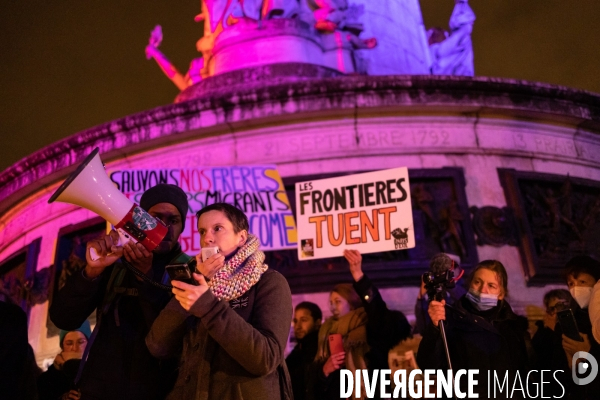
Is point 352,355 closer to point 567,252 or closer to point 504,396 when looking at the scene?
point 504,396

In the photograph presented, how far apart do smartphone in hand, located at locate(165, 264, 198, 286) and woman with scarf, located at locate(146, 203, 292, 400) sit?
0.12 feet

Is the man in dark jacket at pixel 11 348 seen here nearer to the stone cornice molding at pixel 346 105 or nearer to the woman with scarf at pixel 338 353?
the woman with scarf at pixel 338 353

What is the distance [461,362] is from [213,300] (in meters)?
2.34

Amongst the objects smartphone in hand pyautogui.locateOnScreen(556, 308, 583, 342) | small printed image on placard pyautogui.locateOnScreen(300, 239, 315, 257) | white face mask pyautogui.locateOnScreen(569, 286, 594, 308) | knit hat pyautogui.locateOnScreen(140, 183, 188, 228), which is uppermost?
small printed image on placard pyautogui.locateOnScreen(300, 239, 315, 257)

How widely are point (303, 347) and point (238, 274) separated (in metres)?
2.88

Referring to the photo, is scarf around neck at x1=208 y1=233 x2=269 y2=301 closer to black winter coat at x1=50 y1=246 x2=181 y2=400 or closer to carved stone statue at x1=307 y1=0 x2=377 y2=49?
black winter coat at x1=50 y1=246 x2=181 y2=400

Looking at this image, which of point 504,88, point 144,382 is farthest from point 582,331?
point 504,88

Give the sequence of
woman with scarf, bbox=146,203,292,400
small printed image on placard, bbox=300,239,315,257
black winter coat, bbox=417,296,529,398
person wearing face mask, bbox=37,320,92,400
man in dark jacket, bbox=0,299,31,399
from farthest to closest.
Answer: small printed image on placard, bbox=300,239,315,257 < person wearing face mask, bbox=37,320,92,400 < black winter coat, bbox=417,296,529,398 < man in dark jacket, bbox=0,299,31,399 < woman with scarf, bbox=146,203,292,400

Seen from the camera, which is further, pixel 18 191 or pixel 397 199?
pixel 18 191

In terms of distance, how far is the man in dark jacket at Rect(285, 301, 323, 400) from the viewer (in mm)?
5508

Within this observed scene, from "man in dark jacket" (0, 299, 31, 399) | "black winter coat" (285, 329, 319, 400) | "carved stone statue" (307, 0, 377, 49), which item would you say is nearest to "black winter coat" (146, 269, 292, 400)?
"man in dark jacket" (0, 299, 31, 399)

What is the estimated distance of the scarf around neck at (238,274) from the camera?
9.87 ft

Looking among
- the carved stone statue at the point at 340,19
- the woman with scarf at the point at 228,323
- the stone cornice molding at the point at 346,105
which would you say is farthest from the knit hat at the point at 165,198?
the carved stone statue at the point at 340,19

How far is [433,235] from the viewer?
8.05 meters
